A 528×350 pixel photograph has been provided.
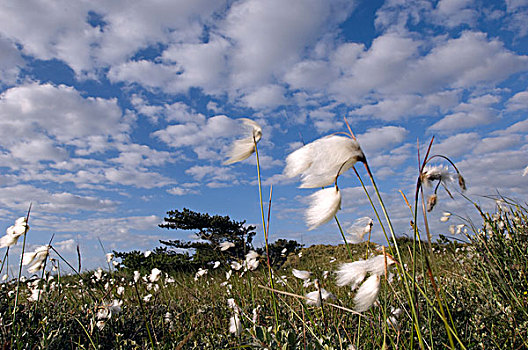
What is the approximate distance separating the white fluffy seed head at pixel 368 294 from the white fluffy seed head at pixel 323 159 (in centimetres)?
42

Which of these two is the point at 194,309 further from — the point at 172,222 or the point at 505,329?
the point at 172,222

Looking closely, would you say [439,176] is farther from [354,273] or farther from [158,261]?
[158,261]

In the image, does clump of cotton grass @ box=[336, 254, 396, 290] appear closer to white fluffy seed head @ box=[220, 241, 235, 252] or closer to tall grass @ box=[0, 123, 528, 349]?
tall grass @ box=[0, 123, 528, 349]

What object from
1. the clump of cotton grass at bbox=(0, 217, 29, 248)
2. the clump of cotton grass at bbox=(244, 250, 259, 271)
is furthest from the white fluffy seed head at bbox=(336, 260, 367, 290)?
the clump of cotton grass at bbox=(0, 217, 29, 248)

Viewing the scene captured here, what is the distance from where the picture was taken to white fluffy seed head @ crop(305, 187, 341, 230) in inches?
60.5

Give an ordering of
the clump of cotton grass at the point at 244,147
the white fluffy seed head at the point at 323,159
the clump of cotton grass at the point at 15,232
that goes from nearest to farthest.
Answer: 1. the white fluffy seed head at the point at 323,159
2. the clump of cotton grass at the point at 244,147
3. the clump of cotton grass at the point at 15,232

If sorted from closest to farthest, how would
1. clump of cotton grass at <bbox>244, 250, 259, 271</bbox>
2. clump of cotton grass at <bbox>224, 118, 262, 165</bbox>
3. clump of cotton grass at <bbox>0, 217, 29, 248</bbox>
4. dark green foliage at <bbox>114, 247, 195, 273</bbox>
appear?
clump of cotton grass at <bbox>224, 118, 262, 165</bbox> < clump of cotton grass at <bbox>0, 217, 29, 248</bbox> < clump of cotton grass at <bbox>244, 250, 259, 271</bbox> < dark green foliage at <bbox>114, 247, 195, 273</bbox>

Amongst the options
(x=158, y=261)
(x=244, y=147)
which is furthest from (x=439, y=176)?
(x=158, y=261)

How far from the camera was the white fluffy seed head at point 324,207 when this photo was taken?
154 cm

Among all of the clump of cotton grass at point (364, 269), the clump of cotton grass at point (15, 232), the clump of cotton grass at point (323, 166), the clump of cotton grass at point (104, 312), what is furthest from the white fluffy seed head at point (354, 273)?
the clump of cotton grass at point (15, 232)

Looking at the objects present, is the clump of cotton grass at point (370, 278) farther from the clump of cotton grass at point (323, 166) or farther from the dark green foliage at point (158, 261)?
the dark green foliage at point (158, 261)

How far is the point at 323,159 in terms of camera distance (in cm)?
141

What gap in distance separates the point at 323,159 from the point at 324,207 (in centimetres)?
24

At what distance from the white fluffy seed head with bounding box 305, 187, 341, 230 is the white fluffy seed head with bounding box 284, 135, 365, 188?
0.05 metres
